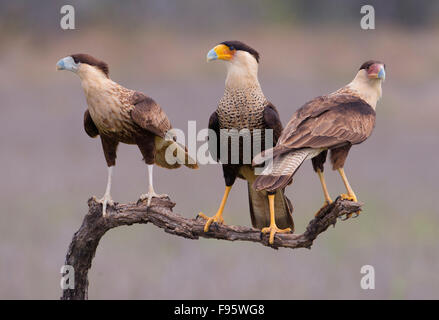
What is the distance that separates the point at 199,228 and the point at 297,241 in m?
0.65

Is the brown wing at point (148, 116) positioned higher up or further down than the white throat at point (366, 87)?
further down

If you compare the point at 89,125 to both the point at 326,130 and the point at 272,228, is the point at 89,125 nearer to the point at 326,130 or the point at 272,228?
the point at 272,228

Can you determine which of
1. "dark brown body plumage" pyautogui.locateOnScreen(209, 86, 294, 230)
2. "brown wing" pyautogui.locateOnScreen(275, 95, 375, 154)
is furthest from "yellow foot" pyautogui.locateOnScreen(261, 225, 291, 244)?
"brown wing" pyautogui.locateOnScreen(275, 95, 375, 154)

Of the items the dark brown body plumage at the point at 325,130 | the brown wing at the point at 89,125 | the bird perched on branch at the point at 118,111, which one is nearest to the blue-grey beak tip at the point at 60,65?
the bird perched on branch at the point at 118,111

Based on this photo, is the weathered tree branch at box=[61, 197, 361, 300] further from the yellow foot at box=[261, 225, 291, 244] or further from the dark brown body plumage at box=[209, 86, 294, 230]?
the dark brown body plumage at box=[209, 86, 294, 230]

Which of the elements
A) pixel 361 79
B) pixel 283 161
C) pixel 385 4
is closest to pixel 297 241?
pixel 283 161

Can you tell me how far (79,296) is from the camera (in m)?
4.83

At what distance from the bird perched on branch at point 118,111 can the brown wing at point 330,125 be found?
873mm

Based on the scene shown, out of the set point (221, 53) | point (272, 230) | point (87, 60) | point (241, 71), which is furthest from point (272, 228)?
point (87, 60)

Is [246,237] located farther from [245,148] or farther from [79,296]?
[79,296]

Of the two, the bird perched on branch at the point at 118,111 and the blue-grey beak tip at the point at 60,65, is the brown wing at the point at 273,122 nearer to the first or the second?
the bird perched on branch at the point at 118,111

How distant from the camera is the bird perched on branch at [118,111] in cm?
426

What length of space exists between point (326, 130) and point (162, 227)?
1273mm

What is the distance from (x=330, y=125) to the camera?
4000 mm
